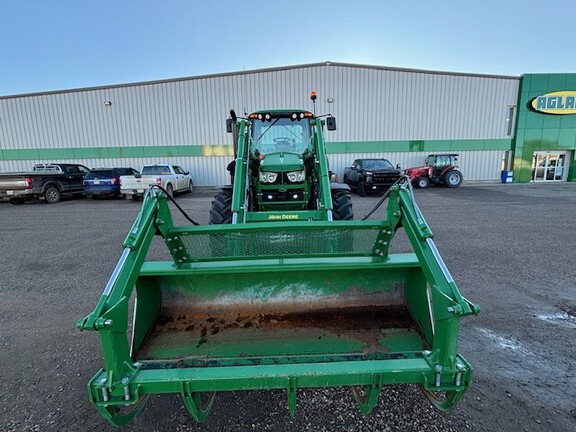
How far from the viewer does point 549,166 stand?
21922 millimetres

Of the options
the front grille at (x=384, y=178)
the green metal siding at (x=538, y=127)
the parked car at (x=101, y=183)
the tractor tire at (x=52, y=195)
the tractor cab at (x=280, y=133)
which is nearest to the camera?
the tractor cab at (x=280, y=133)

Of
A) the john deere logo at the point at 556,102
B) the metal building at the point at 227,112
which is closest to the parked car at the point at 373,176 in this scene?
the metal building at the point at 227,112

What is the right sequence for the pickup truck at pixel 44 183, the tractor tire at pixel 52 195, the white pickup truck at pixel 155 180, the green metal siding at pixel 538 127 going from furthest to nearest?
the green metal siding at pixel 538 127, the tractor tire at pixel 52 195, the white pickup truck at pixel 155 180, the pickup truck at pixel 44 183

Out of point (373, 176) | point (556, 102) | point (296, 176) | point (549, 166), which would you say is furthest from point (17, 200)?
point (549, 166)

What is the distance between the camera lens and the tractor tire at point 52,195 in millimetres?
14318

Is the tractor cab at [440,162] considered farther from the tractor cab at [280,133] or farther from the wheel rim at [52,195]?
the wheel rim at [52,195]

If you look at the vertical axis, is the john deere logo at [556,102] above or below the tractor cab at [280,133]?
above

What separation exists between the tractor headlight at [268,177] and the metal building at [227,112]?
15.7 meters

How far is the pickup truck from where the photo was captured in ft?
43.1

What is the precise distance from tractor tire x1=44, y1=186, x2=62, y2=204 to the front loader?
50.2 ft

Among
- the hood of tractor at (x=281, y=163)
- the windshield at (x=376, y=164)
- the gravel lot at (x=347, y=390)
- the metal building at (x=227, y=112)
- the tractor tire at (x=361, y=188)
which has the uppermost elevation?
the metal building at (x=227, y=112)

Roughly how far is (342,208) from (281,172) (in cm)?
114

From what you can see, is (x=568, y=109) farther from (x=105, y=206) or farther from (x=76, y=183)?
(x=76, y=183)

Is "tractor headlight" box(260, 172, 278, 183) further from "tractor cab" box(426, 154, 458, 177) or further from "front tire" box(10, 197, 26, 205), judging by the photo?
"tractor cab" box(426, 154, 458, 177)
